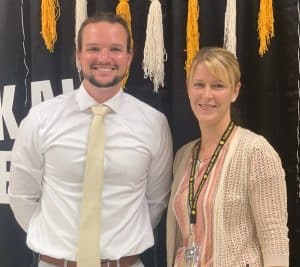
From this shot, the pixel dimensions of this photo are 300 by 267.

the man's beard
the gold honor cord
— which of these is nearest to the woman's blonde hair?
the gold honor cord

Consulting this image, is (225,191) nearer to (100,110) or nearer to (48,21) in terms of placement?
(100,110)

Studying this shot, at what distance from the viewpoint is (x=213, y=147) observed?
1.38 meters

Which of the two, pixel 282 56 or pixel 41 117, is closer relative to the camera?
pixel 41 117

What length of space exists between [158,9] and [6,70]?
2.08 ft

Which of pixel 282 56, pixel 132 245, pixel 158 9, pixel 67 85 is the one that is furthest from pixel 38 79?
pixel 282 56

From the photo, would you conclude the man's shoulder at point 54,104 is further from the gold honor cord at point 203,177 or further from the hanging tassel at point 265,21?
the hanging tassel at point 265,21

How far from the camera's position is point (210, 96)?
4.36 feet

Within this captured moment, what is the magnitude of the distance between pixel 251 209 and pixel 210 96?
0.32m

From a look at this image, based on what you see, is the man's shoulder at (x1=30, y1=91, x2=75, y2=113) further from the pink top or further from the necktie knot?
the pink top

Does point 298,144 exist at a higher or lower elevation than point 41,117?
lower

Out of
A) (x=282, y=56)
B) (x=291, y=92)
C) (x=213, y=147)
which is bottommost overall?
(x=213, y=147)

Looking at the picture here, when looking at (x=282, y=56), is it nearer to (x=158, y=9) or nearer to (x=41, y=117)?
(x=158, y=9)

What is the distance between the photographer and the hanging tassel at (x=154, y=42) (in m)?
1.64

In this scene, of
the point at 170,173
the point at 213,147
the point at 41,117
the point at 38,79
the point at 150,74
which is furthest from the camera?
the point at 38,79
